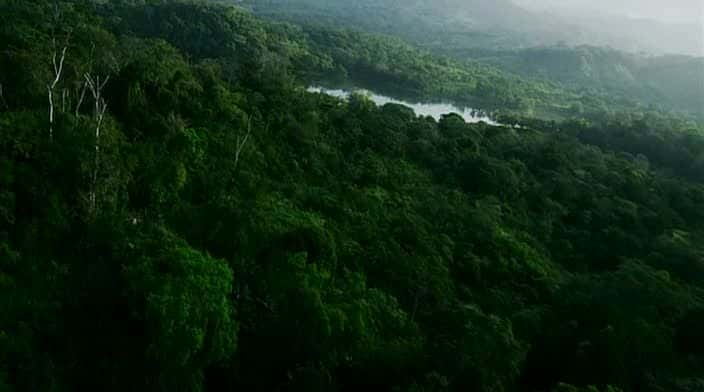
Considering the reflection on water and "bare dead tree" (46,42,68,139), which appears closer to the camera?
"bare dead tree" (46,42,68,139)

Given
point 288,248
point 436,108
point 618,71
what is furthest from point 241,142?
point 618,71

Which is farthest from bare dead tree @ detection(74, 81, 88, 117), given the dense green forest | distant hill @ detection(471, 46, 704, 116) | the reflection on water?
distant hill @ detection(471, 46, 704, 116)

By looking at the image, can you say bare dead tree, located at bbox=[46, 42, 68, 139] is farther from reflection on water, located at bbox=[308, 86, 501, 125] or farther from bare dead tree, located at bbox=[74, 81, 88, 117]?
reflection on water, located at bbox=[308, 86, 501, 125]

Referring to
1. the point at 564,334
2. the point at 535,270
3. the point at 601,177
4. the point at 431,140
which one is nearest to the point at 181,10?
the point at 431,140

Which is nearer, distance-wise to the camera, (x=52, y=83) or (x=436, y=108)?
(x=52, y=83)

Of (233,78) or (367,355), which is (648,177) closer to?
(233,78)

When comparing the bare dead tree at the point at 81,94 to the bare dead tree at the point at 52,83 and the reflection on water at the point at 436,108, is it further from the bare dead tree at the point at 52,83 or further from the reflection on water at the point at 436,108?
the reflection on water at the point at 436,108

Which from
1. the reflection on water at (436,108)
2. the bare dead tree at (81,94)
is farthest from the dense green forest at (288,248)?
the reflection on water at (436,108)

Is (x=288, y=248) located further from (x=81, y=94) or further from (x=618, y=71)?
(x=618, y=71)

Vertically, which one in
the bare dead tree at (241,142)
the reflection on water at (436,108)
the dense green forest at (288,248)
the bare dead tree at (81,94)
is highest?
the bare dead tree at (81,94)
